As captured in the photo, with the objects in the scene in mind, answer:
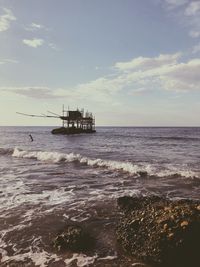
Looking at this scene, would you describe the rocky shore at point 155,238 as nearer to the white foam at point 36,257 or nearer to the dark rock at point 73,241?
the dark rock at point 73,241

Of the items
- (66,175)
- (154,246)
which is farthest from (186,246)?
(66,175)

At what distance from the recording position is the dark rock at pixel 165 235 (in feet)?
19.9

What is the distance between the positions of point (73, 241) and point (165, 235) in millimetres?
2313

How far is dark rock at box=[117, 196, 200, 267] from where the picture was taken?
605 cm

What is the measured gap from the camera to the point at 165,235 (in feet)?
20.6

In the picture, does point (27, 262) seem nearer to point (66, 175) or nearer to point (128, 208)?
point (128, 208)

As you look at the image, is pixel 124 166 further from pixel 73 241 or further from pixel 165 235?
pixel 165 235

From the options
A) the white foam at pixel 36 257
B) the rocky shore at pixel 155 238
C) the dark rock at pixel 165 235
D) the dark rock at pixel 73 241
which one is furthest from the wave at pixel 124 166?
the white foam at pixel 36 257

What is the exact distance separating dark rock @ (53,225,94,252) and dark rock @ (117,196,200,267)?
2.85 ft

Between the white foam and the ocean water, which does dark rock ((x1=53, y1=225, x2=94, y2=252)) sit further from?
the white foam

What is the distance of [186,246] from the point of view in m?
6.09

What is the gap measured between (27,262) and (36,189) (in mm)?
6765

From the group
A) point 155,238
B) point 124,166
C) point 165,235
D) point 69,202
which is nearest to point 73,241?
point 155,238

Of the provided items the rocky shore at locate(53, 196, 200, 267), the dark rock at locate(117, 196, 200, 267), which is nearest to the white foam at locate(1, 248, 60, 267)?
the rocky shore at locate(53, 196, 200, 267)
